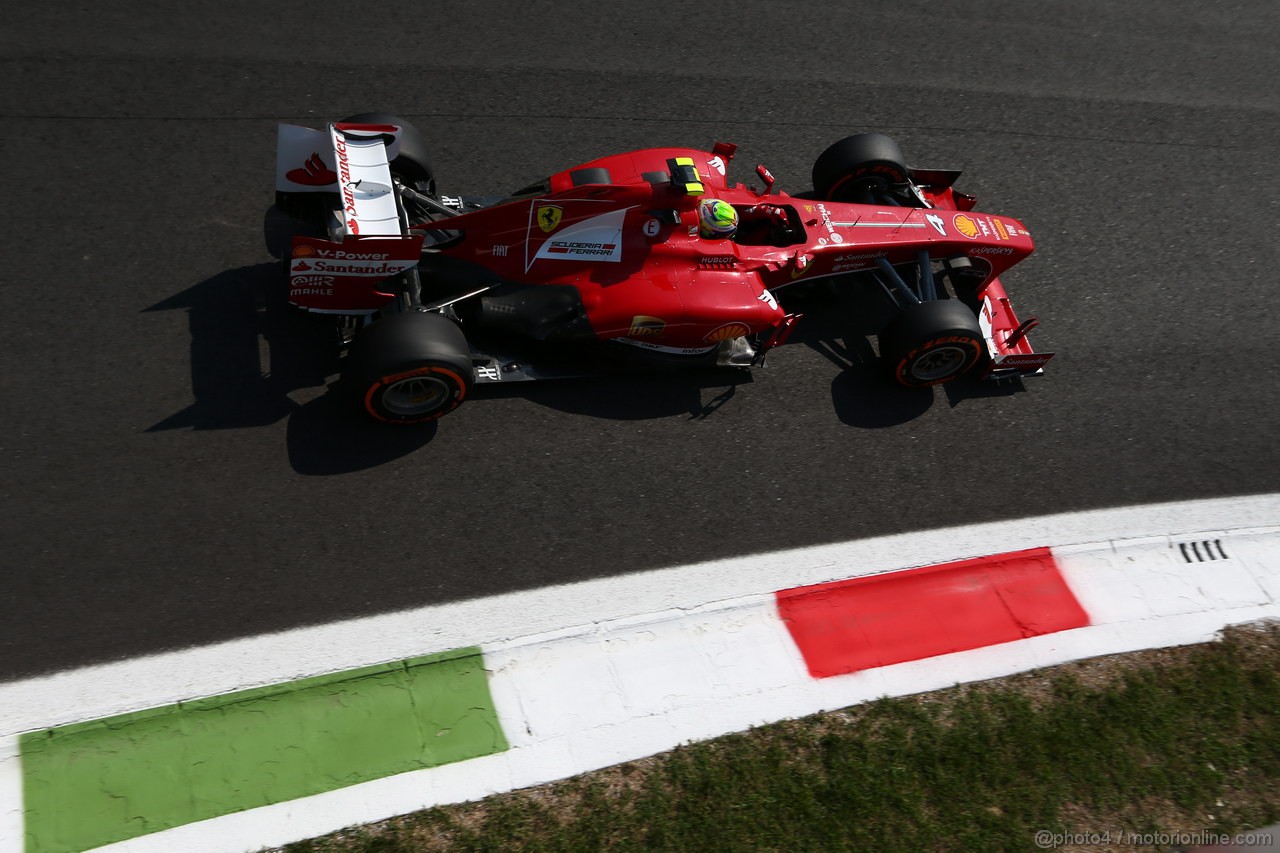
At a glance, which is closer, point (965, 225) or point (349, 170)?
point (349, 170)

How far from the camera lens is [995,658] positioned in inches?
256

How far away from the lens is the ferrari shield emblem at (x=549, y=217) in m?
6.88

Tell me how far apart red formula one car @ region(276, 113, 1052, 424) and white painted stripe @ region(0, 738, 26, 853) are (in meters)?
2.77

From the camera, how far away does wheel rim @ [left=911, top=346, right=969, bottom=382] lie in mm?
7543

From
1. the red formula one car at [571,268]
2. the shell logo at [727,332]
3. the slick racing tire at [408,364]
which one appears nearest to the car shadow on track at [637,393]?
the red formula one car at [571,268]

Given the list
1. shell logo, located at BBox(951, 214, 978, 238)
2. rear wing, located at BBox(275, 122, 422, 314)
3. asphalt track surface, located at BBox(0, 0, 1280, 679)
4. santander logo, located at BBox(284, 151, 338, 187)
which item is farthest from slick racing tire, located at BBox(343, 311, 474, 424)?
shell logo, located at BBox(951, 214, 978, 238)

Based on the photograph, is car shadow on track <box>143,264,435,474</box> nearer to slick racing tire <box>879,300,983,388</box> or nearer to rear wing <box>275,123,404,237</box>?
rear wing <box>275,123,404,237</box>

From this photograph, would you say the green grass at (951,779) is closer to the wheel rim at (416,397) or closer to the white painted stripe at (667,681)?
the white painted stripe at (667,681)

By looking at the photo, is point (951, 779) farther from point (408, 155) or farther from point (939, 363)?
point (408, 155)

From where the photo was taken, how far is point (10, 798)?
16.5 feet

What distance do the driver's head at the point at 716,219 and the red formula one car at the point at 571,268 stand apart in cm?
1

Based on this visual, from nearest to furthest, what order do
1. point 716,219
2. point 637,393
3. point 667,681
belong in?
point 667,681 < point 716,219 < point 637,393

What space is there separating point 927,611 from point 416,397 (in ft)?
12.6

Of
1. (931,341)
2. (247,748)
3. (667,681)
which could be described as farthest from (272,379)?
(931,341)
